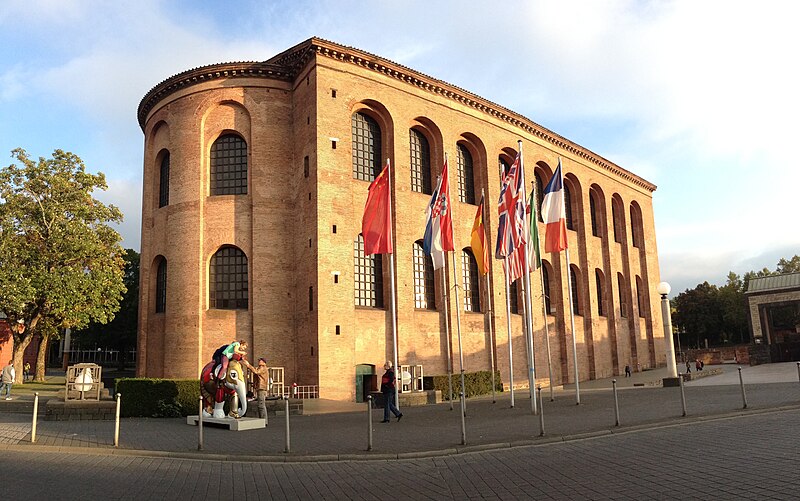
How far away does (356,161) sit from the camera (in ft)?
93.2

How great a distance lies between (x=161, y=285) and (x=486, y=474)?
24.9 metres

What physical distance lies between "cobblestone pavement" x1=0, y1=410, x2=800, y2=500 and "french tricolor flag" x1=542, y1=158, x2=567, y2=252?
855cm

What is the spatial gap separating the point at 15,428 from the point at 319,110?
682 inches

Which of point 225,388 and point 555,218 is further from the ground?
point 555,218

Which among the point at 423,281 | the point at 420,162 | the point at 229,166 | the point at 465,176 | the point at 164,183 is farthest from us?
the point at 465,176

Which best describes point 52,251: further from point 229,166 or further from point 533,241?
point 533,241

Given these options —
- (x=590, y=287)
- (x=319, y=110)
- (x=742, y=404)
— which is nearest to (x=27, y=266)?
(x=319, y=110)

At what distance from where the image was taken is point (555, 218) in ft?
62.8

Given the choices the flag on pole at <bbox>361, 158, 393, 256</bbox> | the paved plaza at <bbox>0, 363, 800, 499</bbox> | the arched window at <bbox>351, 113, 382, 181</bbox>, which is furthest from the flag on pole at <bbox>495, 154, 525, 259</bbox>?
the arched window at <bbox>351, 113, 382, 181</bbox>

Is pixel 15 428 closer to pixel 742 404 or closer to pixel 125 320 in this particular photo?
pixel 742 404

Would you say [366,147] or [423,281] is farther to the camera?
[423,281]

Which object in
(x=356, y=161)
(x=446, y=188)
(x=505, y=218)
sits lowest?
(x=505, y=218)

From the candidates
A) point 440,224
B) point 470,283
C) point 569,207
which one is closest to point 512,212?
point 440,224

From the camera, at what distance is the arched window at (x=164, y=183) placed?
1179 inches
